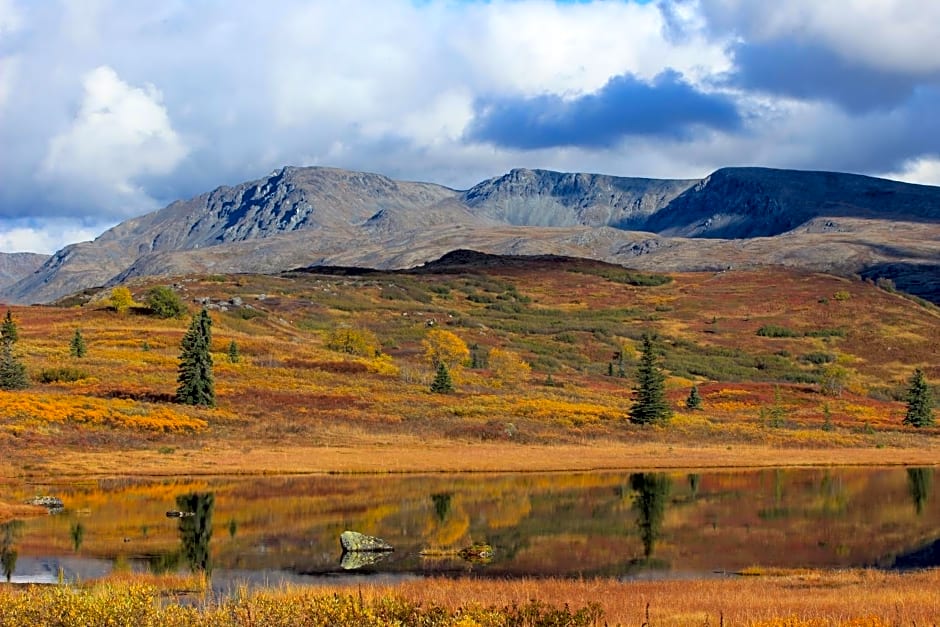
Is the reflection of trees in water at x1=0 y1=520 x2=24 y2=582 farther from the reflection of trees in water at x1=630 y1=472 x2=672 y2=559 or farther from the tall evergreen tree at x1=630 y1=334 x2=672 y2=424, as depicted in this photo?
the tall evergreen tree at x1=630 y1=334 x2=672 y2=424

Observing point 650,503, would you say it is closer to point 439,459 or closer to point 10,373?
point 439,459

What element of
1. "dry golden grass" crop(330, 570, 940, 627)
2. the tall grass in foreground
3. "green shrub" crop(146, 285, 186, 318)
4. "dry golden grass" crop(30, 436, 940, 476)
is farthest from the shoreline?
"green shrub" crop(146, 285, 186, 318)

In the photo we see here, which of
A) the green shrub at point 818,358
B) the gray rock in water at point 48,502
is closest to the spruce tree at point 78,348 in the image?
the gray rock in water at point 48,502

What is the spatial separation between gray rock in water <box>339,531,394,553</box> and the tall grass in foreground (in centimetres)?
590

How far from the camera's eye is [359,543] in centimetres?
3228

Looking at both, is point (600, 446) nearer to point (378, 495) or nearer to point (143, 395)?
point (378, 495)

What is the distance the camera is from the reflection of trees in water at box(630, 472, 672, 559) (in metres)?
37.5

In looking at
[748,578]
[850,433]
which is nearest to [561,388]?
[850,433]

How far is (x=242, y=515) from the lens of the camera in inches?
1539

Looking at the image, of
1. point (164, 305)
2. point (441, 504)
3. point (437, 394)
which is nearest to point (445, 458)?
point (441, 504)

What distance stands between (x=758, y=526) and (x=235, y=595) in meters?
23.7

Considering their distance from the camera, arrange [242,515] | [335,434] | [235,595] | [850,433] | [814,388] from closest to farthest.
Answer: [235,595] → [242,515] → [335,434] → [850,433] → [814,388]

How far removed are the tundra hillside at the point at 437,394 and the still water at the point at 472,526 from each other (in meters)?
6.93

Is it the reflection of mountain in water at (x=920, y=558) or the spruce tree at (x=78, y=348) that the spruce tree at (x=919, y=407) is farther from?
the spruce tree at (x=78, y=348)
